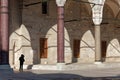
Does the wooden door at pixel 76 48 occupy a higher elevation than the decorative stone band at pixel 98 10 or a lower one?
lower

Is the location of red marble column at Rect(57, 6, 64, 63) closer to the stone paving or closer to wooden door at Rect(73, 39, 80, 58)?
the stone paving

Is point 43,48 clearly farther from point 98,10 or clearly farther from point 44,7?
point 98,10

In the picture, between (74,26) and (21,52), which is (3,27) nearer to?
(21,52)

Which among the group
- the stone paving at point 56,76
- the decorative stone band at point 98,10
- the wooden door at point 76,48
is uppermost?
the decorative stone band at point 98,10

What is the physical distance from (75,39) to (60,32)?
8.03 metres

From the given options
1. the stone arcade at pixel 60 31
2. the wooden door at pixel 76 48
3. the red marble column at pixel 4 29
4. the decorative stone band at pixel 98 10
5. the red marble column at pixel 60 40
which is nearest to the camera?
the red marble column at pixel 4 29

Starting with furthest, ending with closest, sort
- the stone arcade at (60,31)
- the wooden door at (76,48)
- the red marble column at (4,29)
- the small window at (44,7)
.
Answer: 1. the wooden door at (76,48)
2. the small window at (44,7)
3. the stone arcade at (60,31)
4. the red marble column at (4,29)

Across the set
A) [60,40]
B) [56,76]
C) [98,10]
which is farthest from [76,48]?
[56,76]

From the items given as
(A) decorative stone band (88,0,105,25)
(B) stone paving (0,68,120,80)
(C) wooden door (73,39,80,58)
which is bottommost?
(B) stone paving (0,68,120,80)

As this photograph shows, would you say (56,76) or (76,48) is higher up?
(76,48)

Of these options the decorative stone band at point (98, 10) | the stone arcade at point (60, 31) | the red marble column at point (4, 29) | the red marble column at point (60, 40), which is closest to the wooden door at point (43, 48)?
the stone arcade at point (60, 31)

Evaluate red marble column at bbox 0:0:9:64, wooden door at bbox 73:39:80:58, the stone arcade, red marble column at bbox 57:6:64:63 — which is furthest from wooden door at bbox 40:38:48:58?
red marble column at bbox 0:0:9:64

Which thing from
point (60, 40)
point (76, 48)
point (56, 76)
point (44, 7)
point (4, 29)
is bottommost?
point (56, 76)

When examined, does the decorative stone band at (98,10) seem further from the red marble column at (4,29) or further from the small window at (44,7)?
the red marble column at (4,29)
